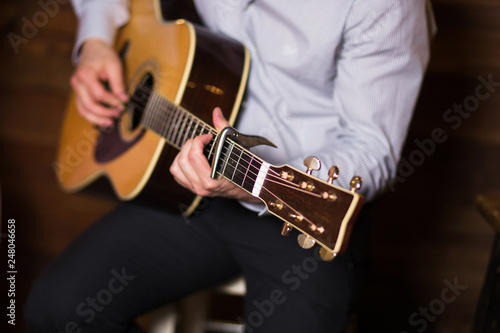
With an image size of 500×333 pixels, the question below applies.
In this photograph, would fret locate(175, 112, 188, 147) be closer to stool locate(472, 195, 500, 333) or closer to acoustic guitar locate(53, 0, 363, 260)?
acoustic guitar locate(53, 0, 363, 260)

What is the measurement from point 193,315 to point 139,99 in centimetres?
57

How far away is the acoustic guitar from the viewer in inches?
30.0

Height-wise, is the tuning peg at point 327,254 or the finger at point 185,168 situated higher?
the tuning peg at point 327,254

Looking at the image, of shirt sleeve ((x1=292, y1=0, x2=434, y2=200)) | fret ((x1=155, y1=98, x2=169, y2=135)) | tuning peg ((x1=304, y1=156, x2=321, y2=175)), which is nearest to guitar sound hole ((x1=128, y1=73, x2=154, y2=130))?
fret ((x1=155, y1=98, x2=169, y2=135))

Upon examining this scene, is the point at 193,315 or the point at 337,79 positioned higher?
the point at 337,79

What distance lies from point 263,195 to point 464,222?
990 millimetres

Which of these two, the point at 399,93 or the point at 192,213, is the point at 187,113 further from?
the point at 399,93

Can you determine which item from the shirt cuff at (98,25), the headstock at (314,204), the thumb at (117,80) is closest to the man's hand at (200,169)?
the headstock at (314,204)

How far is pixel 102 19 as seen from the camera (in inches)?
55.0

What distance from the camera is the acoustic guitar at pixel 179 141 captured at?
2.50 feet

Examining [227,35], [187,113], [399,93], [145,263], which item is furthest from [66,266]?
[399,93]

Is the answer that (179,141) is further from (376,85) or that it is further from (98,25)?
(98,25)

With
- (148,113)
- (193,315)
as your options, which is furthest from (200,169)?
(193,315)

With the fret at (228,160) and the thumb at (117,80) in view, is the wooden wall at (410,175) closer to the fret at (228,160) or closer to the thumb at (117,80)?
Result: the thumb at (117,80)
